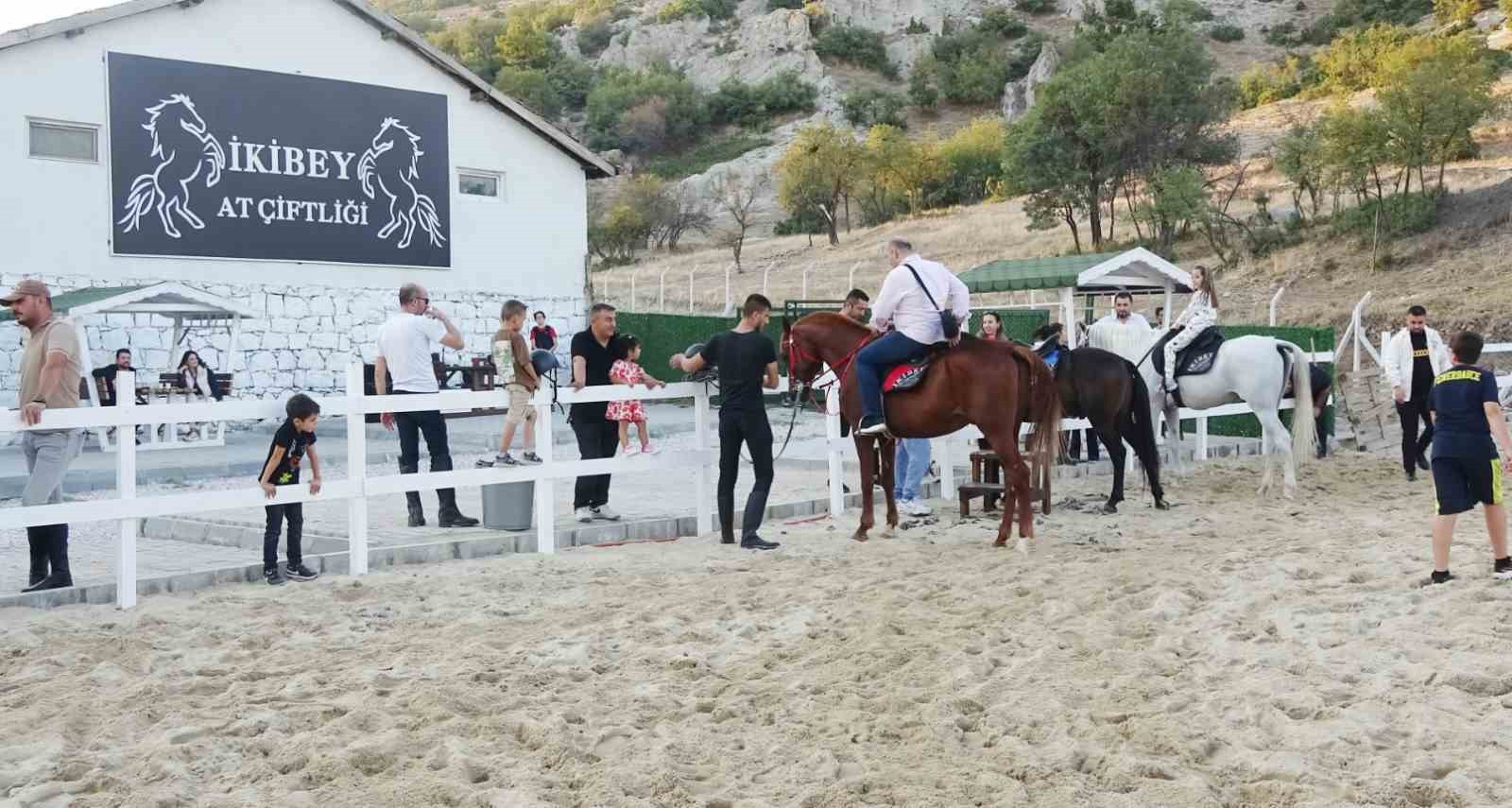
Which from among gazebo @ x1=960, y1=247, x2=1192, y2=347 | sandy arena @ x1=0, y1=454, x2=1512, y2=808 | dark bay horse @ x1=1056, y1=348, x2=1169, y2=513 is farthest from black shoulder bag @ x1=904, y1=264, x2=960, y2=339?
gazebo @ x1=960, y1=247, x2=1192, y2=347

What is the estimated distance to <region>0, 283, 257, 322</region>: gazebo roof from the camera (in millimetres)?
18625

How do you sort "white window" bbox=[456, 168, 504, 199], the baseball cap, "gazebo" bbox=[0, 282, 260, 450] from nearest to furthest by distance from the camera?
the baseball cap, "gazebo" bbox=[0, 282, 260, 450], "white window" bbox=[456, 168, 504, 199]

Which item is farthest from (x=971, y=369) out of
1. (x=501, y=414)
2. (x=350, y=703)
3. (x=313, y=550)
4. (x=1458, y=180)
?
(x=1458, y=180)

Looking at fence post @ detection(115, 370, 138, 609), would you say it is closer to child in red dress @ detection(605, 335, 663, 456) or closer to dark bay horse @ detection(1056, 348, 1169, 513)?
child in red dress @ detection(605, 335, 663, 456)

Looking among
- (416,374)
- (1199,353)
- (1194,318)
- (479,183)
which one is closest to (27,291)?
(416,374)

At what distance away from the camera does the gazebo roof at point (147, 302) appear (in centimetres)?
1862

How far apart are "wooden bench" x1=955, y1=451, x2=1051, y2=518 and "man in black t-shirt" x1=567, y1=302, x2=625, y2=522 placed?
2.96 m

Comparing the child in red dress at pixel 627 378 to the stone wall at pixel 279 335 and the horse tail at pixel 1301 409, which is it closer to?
the horse tail at pixel 1301 409

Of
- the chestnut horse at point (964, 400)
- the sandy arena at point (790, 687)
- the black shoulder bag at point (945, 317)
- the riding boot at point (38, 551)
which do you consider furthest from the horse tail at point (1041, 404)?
the riding boot at point (38, 551)

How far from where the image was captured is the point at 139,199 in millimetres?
22188

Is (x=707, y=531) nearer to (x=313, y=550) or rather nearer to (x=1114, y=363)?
(x=313, y=550)

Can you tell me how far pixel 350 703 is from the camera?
5652 millimetres

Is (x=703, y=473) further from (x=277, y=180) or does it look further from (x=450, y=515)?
(x=277, y=180)

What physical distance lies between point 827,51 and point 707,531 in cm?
8526
